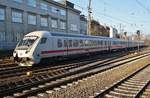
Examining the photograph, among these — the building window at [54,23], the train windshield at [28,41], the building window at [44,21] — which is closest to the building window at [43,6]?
the building window at [44,21]

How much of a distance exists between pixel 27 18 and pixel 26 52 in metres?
24.5

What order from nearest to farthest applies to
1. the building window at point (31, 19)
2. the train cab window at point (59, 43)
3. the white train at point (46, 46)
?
the white train at point (46, 46) < the train cab window at point (59, 43) < the building window at point (31, 19)

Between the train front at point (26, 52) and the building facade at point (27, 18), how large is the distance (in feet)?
56.3

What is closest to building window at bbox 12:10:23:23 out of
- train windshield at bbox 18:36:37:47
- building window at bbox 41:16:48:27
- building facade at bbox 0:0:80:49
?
building facade at bbox 0:0:80:49

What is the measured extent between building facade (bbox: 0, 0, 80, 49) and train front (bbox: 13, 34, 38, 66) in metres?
17.2

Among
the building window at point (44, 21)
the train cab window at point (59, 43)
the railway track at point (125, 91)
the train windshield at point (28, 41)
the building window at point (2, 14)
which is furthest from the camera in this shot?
the building window at point (44, 21)

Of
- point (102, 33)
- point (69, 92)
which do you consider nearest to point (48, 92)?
A: point (69, 92)

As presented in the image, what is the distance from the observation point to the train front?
20.1 metres

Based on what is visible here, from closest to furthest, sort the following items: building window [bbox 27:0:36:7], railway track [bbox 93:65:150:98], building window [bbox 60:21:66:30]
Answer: railway track [bbox 93:65:150:98] → building window [bbox 27:0:36:7] → building window [bbox 60:21:66:30]

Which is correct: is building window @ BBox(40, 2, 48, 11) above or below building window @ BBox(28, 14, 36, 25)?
above

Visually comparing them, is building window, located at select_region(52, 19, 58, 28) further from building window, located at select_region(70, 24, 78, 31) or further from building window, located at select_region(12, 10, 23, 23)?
building window, located at select_region(12, 10, 23, 23)

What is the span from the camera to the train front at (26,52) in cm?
2011

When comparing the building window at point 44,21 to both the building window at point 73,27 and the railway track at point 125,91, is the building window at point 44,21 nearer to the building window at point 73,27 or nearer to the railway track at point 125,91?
the building window at point 73,27

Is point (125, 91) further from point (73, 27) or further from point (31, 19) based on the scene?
point (73, 27)
